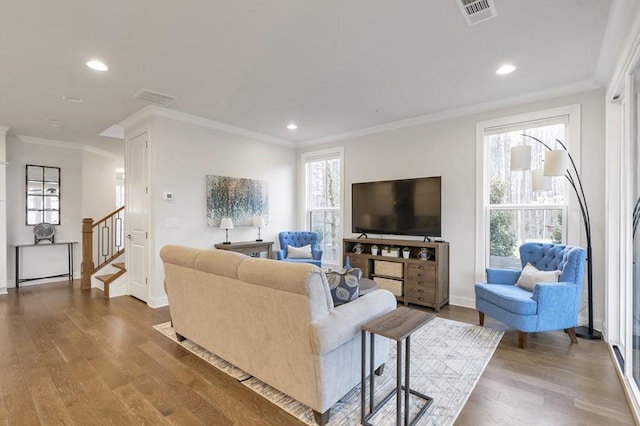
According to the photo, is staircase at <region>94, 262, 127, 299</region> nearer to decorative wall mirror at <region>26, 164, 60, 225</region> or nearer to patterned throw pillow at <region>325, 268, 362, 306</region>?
decorative wall mirror at <region>26, 164, 60, 225</region>

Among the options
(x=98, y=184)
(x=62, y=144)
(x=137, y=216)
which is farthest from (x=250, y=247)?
(x=62, y=144)

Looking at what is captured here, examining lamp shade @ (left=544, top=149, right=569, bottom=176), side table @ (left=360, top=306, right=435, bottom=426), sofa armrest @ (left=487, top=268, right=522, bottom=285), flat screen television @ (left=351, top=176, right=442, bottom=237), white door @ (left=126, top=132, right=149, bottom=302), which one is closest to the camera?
side table @ (left=360, top=306, right=435, bottom=426)

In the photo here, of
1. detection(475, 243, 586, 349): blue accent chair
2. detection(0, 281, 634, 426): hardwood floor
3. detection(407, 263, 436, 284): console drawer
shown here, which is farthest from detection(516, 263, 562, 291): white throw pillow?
detection(407, 263, 436, 284): console drawer

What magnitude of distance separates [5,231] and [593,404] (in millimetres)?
7763

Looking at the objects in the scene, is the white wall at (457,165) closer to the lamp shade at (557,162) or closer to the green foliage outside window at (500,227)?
the green foliage outside window at (500,227)

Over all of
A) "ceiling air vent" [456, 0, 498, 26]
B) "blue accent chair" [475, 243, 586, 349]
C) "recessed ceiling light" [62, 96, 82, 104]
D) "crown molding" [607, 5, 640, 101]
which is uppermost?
"ceiling air vent" [456, 0, 498, 26]

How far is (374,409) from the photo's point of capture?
2.00 metres

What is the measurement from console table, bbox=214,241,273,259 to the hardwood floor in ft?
5.17

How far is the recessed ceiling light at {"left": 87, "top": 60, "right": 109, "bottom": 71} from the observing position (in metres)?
2.97

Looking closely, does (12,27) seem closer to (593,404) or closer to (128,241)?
(128,241)

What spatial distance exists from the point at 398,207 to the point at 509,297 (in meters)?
2.03

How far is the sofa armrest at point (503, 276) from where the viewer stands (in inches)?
141

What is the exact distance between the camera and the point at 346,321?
193cm

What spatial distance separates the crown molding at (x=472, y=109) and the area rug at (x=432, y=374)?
280 centimetres
